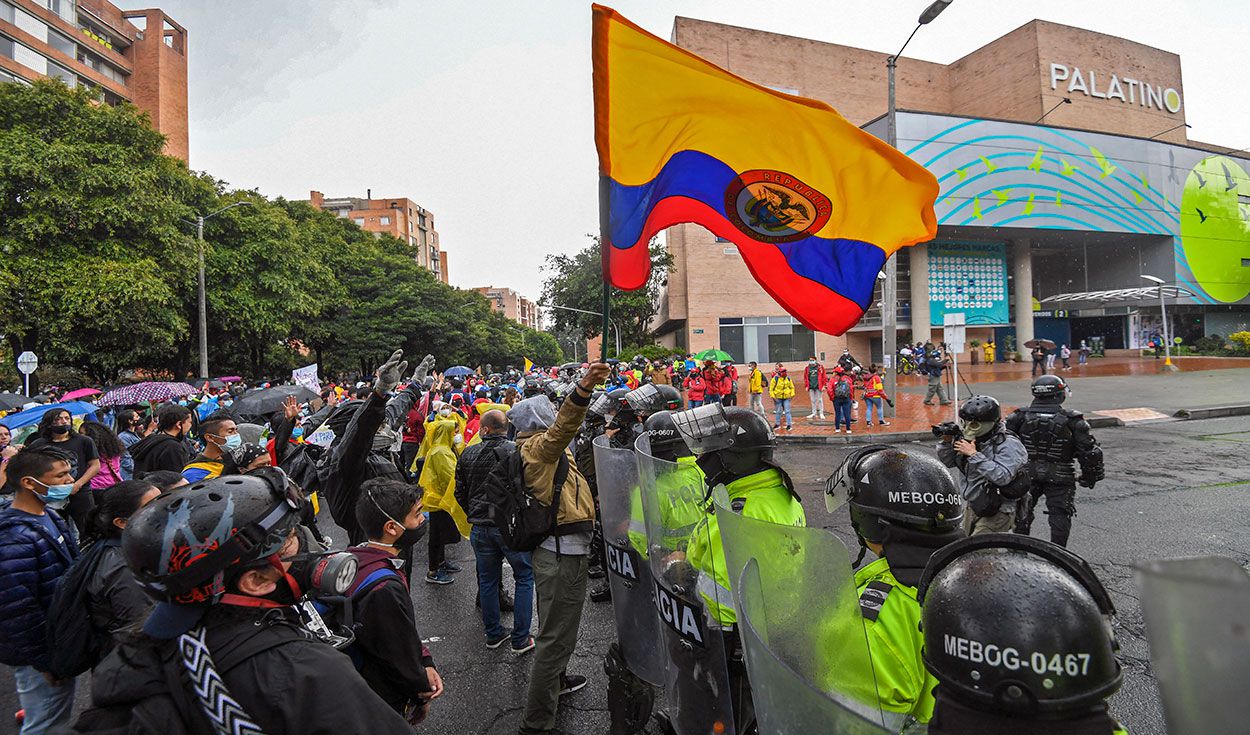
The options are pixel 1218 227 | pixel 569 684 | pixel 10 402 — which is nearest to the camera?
pixel 569 684

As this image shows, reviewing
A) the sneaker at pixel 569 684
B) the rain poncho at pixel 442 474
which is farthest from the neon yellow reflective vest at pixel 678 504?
the rain poncho at pixel 442 474

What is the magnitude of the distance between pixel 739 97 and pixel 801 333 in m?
35.8

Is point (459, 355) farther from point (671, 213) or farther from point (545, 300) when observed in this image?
point (671, 213)

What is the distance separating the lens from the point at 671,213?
11.8 ft

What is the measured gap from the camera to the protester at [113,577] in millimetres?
2496

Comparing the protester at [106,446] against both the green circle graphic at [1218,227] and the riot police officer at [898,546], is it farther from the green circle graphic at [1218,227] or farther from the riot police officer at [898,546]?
the green circle graphic at [1218,227]

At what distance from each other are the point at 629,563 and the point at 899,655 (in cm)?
158

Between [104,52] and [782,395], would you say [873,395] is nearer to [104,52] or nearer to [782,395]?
[782,395]

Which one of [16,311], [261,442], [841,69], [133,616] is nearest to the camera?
[133,616]

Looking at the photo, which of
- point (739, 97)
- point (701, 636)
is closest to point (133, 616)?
point (701, 636)

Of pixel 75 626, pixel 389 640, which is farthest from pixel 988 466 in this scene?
pixel 75 626

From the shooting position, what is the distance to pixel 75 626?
258 cm

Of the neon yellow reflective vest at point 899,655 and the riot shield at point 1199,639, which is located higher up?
the riot shield at point 1199,639

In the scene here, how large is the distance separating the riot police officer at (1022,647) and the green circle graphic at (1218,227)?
52.7m
